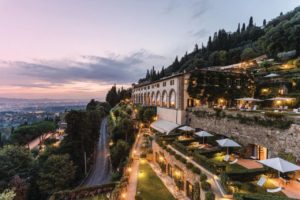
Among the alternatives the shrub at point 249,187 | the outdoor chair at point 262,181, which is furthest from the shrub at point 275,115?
the shrub at point 249,187

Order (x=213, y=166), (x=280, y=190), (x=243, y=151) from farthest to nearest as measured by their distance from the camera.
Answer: (x=243, y=151) → (x=213, y=166) → (x=280, y=190)

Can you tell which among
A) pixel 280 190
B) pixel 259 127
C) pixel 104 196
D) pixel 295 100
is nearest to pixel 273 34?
pixel 295 100

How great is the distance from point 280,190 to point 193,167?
5.92 m

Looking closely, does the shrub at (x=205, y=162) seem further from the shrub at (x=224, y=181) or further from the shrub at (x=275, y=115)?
the shrub at (x=275, y=115)

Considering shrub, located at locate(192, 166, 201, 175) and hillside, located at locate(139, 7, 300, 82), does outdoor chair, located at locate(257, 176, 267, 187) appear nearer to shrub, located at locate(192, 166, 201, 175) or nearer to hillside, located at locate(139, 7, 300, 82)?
shrub, located at locate(192, 166, 201, 175)

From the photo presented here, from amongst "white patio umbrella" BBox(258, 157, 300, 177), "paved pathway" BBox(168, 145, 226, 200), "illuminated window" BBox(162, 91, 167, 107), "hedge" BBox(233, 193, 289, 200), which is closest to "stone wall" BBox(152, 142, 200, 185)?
"paved pathway" BBox(168, 145, 226, 200)

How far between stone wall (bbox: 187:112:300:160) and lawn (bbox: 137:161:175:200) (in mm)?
10524

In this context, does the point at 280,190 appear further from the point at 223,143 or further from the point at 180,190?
the point at 180,190

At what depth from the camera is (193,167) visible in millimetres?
14453

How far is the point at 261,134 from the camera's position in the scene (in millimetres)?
17250

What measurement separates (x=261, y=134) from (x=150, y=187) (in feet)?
41.9

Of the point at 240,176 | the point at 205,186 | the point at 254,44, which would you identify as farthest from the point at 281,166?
the point at 254,44

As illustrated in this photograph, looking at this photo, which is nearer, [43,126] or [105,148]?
[105,148]

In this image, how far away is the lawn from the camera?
16.0m
